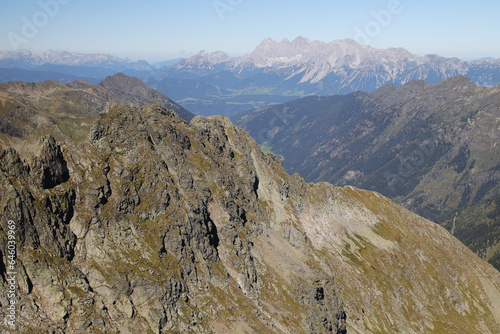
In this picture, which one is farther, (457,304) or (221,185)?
(457,304)

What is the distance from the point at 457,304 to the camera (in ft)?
519

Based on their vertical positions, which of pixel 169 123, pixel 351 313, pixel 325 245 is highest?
pixel 169 123

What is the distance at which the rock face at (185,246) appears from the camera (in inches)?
2419

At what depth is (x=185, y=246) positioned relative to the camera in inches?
3233

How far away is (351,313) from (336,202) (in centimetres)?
5711

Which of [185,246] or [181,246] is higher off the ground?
[181,246]

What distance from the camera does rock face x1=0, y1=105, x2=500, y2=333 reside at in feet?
202

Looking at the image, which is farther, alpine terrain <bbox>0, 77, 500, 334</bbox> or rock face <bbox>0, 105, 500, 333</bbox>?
rock face <bbox>0, 105, 500, 333</bbox>

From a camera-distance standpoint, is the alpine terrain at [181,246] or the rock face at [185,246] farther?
the rock face at [185,246]

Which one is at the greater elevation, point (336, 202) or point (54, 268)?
point (54, 268)

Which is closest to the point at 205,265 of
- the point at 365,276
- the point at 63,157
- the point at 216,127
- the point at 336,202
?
the point at 63,157

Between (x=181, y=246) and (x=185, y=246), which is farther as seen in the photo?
(x=185, y=246)

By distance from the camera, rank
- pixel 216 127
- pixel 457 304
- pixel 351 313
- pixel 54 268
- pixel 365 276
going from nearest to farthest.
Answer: pixel 54 268 < pixel 351 313 < pixel 216 127 < pixel 365 276 < pixel 457 304

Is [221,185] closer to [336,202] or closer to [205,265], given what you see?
[205,265]
